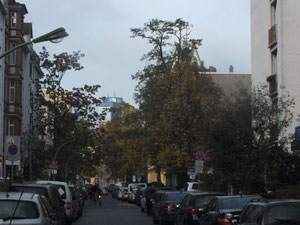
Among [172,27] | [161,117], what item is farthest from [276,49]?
[172,27]

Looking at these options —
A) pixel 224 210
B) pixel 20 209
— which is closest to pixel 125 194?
pixel 224 210

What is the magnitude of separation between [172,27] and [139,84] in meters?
6.51

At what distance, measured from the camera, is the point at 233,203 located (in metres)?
17.6

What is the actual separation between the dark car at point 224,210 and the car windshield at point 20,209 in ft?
18.8

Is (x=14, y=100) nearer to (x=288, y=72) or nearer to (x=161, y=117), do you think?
(x=161, y=117)

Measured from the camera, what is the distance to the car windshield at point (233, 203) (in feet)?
56.9

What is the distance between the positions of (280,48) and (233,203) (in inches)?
740

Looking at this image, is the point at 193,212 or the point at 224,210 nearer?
the point at 224,210

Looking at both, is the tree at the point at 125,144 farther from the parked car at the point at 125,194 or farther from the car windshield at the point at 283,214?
the car windshield at the point at 283,214

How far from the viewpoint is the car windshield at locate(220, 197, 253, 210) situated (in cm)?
1734

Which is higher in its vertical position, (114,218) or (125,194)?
(114,218)

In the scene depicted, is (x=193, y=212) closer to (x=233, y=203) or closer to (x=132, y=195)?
(x=233, y=203)

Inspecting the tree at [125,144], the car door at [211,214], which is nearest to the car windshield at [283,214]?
the car door at [211,214]

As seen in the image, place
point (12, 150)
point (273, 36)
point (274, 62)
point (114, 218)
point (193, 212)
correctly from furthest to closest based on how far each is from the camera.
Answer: point (274, 62), point (273, 36), point (114, 218), point (12, 150), point (193, 212)
